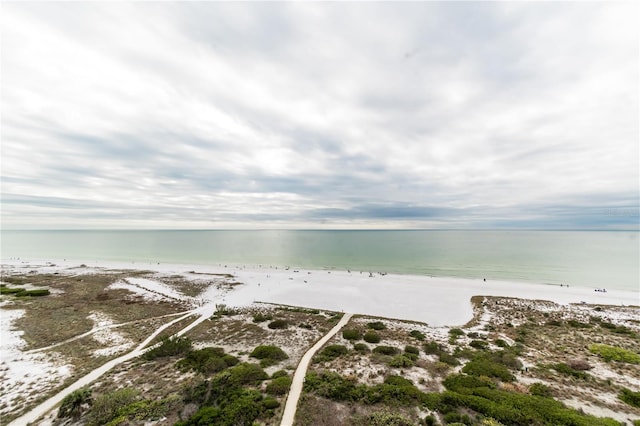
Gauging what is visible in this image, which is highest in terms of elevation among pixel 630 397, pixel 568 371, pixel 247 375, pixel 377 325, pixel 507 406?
pixel 507 406

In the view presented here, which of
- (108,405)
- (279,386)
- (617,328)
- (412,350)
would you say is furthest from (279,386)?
(617,328)

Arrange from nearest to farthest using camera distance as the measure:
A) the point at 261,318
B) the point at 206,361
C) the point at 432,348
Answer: the point at 206,361 < the point at 432,348 < the point at 261,318

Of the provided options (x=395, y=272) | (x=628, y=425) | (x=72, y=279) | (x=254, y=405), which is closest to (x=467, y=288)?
(x=395, y=272)

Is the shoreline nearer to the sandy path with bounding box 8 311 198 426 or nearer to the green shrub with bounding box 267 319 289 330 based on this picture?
the green shrub with bounding box 267 319 289 330

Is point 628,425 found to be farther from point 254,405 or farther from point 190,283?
point 190,283

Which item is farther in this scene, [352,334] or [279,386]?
[352,334]

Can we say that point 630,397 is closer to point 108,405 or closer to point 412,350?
point 412,350
